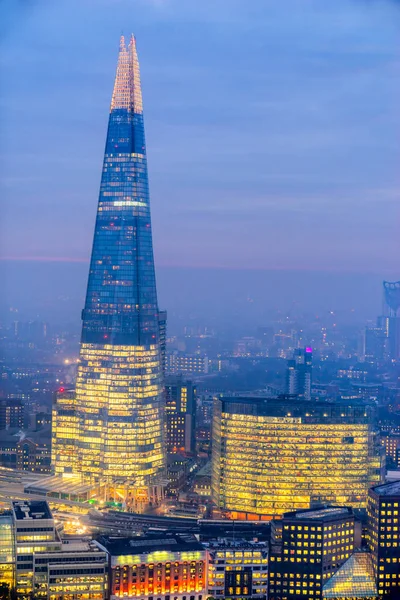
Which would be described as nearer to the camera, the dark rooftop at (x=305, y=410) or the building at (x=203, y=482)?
the dark rooftop at (x=305, y=410)

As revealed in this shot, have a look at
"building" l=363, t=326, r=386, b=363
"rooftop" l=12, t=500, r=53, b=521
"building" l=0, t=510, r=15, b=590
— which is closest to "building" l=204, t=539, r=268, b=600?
"rooftop" l=12, t=500, r=53, b=521

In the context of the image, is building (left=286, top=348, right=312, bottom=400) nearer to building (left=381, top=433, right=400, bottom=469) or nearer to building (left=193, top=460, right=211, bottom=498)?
building (left=381, top=433, right=400, bottom=469)

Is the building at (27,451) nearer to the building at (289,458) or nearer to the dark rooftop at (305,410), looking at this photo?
the building at (289,458)

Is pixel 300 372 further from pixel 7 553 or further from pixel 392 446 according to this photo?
pixel 7 553

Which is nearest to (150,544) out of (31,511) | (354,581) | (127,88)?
(31,511)

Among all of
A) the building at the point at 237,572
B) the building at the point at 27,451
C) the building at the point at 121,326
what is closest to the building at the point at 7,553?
the building at the point at 237,572

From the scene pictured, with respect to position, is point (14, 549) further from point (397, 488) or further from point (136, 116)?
point (136, 116)
